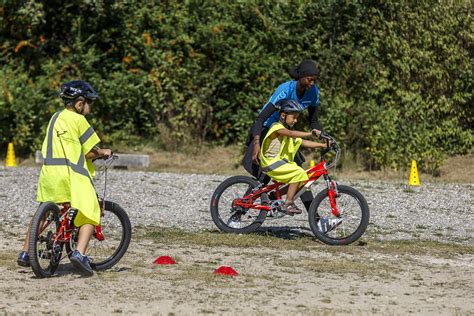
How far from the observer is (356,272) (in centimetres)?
883

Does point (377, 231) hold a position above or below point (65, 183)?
below

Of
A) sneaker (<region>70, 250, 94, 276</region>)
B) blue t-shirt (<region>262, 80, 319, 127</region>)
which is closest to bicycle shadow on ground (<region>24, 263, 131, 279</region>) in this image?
sneaker (<region>70, 250, 94, 276</region>)

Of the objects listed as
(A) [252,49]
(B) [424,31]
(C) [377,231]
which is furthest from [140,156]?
(C) [377,231]

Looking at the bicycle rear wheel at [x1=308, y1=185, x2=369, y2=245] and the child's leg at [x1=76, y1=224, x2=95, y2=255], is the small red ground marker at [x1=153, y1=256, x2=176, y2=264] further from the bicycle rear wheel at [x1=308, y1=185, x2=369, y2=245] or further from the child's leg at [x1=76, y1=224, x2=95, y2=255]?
the bicycle rear wheel at [x1=308, y1=185, x2=369, y2=245]

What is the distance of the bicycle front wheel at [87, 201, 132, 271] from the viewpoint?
872cm

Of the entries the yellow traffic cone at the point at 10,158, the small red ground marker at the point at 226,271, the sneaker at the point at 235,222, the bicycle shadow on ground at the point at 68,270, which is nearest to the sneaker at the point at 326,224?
the sneaker at the point at 235,222

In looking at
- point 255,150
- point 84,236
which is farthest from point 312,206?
point 84,236

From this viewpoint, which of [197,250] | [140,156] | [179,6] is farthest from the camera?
[179,6]

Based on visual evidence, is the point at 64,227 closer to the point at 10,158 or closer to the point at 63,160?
the point at 63,160

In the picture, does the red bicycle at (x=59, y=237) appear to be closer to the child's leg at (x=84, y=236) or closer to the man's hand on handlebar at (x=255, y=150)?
the child's leg at (x=84, y=236)

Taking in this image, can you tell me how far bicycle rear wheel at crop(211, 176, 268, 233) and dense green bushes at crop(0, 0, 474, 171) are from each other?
24.2ft

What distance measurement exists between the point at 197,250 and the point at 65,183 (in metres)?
2.05

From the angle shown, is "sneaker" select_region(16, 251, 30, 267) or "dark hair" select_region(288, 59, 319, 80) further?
"dark hair" select_region(288, 59, 319, 80)

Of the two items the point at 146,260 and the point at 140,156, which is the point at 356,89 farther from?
the point at 146,260
